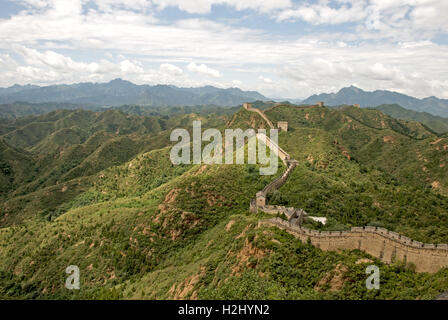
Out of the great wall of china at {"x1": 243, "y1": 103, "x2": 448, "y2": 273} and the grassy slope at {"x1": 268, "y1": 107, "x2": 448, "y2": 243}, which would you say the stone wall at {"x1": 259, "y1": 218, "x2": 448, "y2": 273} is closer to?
the great wall of china at {"x1": 243, "y1": 103, "x2": 448, "y2": 273}

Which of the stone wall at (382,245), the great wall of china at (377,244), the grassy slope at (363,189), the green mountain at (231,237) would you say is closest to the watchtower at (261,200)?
the green mountain at (231,237)

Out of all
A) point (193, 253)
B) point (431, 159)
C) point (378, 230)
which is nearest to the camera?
point (378, 230)

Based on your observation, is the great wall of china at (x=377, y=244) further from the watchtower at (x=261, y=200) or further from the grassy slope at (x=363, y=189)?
the watchtower at (x=261, y=200)

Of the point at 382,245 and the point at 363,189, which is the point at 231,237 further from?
the point at 363,189

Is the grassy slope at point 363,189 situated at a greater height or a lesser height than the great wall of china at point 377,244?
lesser

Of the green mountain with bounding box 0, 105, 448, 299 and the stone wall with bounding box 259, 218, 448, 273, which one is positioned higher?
the stone wall with bounding box 259, 218, 448, 273

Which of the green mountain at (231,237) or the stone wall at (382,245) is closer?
the stone wall at (382,245)

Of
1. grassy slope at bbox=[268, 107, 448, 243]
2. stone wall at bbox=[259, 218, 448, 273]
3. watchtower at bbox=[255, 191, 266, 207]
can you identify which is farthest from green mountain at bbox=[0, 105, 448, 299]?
watchtower at bbox=[255, 191, 266, 207]
